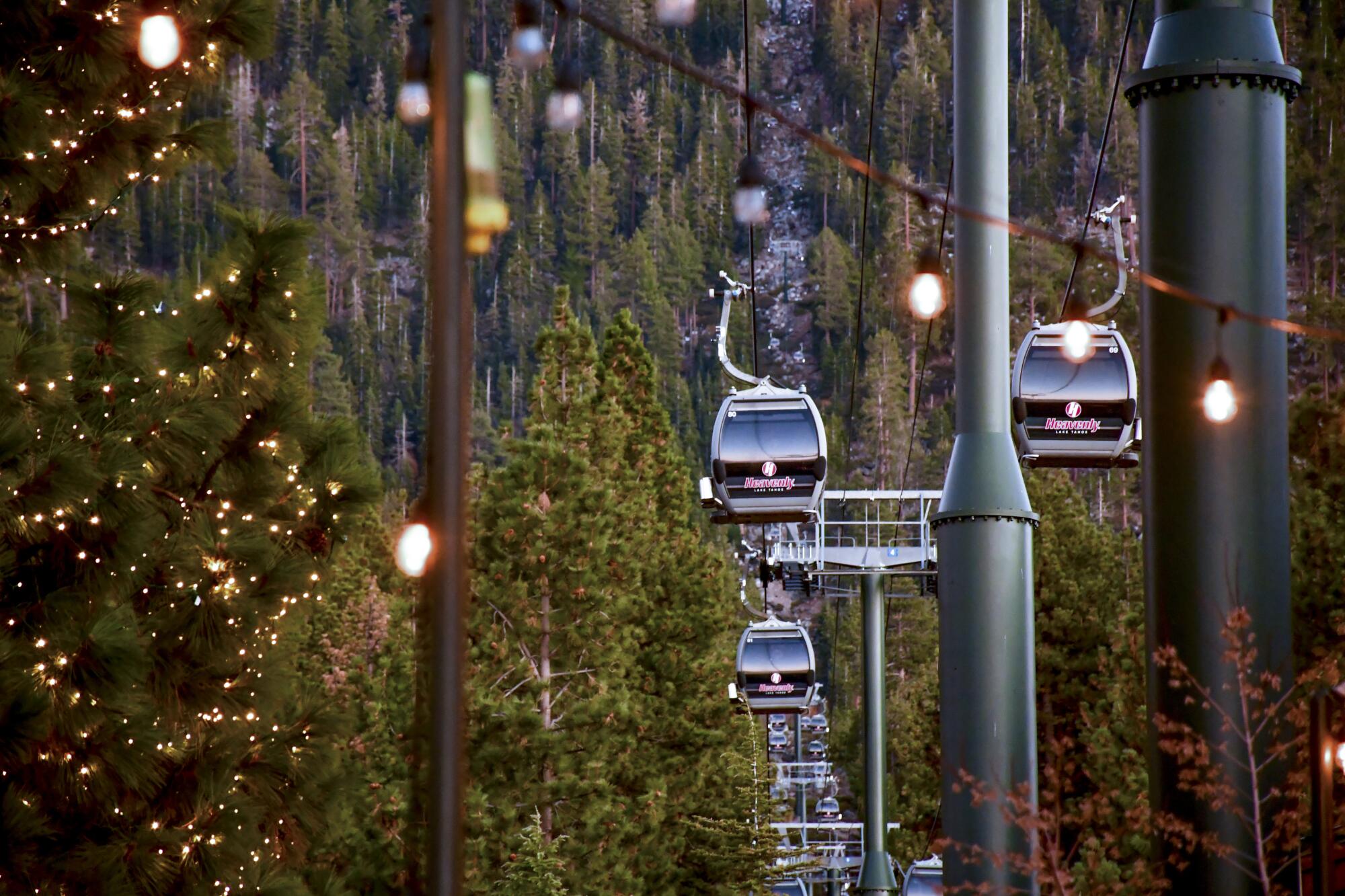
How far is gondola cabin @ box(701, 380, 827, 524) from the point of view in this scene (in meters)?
20.4

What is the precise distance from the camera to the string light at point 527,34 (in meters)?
4.97

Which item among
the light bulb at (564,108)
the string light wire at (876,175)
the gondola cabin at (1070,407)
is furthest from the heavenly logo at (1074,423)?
the light bulb at (564,108)

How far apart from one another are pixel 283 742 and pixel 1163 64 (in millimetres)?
5241

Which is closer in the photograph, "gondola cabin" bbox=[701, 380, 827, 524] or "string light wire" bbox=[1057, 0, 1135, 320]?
"string light wire" bbox=[1057, 0, 1135, 320]

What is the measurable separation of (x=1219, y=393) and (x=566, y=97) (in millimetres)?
3266

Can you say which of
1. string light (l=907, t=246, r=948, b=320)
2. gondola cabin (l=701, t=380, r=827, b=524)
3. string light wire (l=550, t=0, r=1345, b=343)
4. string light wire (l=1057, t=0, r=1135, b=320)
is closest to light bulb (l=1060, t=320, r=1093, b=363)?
string light wire (l=1057, t=0, r=1135, b=320)

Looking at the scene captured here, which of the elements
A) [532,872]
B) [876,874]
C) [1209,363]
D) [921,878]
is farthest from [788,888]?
[1209,363]

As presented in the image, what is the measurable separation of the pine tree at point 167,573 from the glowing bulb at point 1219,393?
168 inches

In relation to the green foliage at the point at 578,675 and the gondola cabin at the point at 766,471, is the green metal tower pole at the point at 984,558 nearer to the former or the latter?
the gondola cabin at the point at 766,471

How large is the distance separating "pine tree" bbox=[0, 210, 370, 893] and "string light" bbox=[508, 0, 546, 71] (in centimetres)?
352

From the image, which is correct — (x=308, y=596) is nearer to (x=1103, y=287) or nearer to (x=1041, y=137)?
(x=1103, y=287)

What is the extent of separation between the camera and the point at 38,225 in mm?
8758

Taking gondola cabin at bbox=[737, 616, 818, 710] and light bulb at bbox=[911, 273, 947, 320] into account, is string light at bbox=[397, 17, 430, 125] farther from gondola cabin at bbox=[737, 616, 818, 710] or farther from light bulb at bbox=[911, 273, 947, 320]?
gondola cabin at bbox=[737, 616, 818, 710]

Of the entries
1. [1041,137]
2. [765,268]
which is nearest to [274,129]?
[765,268]
